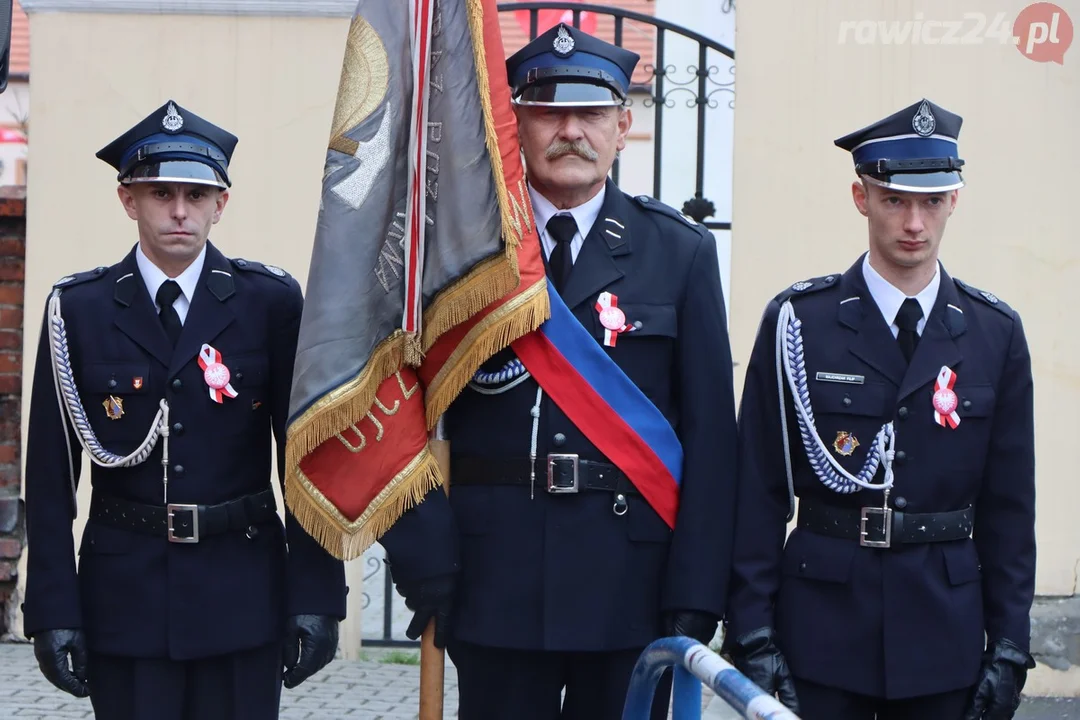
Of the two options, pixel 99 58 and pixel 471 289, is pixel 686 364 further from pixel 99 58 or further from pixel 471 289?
pixel 99 58

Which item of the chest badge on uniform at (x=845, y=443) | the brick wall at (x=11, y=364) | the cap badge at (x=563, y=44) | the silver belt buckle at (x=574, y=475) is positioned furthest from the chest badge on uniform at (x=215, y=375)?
the brick wall at (x=11, y=364)

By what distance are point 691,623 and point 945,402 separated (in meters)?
0.78

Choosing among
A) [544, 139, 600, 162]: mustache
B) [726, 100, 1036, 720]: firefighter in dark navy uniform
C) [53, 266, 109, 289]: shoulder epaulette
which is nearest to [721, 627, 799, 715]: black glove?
[726, 100, 1036, 720]: firefighter in dark navy uniform

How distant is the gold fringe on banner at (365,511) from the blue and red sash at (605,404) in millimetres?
347

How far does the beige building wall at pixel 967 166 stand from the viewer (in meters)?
6.42

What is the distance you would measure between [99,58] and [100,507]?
3.12m

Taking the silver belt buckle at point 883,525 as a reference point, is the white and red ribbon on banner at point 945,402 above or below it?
above

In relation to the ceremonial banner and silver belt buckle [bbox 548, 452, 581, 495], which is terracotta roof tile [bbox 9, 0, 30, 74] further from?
silver belt buckle [bbox 548, 452, 581, 495]

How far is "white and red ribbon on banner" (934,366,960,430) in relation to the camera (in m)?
3.83

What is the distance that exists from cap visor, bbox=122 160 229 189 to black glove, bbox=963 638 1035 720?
2.16m

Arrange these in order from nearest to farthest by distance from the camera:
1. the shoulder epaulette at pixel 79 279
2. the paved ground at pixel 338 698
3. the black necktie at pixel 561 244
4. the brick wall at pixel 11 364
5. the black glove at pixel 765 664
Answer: the black glove at pixel 765 664 < the black necktie at pixel 561 244 < the shoulder epaulette at pixel 79 279 < the paved ground at pixel 338 698 < the brick wall at pixel 11 364

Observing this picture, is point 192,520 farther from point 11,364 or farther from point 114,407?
point 11,364

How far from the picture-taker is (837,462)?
3840 millimetres

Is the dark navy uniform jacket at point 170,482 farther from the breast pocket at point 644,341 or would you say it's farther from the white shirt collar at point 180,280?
the breast pocket at point 644,341
